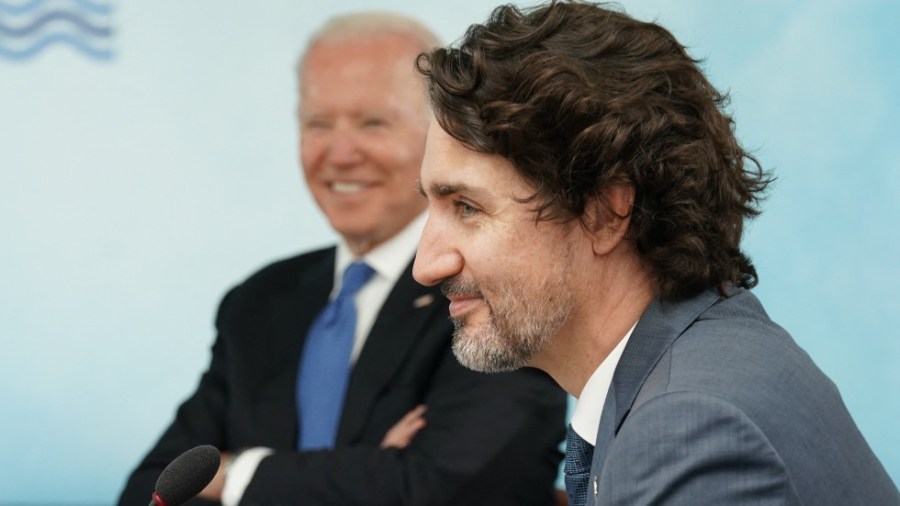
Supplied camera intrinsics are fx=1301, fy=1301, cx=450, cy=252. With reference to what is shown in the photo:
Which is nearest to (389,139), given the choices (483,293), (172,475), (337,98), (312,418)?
(337,98)

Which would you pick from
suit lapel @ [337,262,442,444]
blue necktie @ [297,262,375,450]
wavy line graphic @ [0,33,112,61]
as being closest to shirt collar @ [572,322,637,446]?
suit lapel @ [337,262,442,444]

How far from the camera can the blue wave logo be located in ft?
15.5

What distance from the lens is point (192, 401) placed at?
4.18 meters

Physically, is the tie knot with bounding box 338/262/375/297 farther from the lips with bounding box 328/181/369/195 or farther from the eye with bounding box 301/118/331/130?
the eye with bounding box 301/118/331/130

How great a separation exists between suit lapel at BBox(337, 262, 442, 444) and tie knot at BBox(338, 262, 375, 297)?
18 cm

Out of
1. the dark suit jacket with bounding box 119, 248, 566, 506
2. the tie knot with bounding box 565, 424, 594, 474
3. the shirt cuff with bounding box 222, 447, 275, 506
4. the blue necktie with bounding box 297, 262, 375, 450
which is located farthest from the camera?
the blue necktie with bounding box 297, 262, 375, 450

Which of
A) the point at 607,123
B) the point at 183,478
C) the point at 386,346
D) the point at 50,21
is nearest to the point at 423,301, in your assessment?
the point at 386,346

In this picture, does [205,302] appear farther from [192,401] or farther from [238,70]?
[238,70]

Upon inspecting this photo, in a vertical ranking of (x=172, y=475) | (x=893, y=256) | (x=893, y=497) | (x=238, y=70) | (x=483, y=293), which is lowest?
(x=172, y=475)

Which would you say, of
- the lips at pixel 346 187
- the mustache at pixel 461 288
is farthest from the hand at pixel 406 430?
the mustache at pixel 461 288

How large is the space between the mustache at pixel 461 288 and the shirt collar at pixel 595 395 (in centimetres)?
26

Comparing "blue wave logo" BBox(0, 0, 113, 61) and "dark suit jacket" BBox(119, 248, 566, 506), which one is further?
"blue wave logo" BBox(0, 0, 113, 61)

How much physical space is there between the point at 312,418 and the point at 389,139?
94 cm

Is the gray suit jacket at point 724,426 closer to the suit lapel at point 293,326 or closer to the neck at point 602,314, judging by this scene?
the neck at point 602,314
